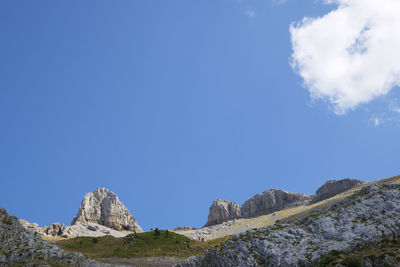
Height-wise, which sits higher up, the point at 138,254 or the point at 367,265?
the point at 138,254

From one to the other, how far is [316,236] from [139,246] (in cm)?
8439

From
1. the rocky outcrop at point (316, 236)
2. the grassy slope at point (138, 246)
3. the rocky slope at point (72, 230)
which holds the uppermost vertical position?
the rocky slope at point (72, 230)

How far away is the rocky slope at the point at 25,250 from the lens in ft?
184

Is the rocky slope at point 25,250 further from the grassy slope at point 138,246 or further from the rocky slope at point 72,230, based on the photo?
the rocky slope at point 72,230

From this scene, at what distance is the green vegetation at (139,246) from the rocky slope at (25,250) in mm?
50441

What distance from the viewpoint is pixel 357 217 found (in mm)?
56281

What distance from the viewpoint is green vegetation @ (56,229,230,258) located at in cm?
11619

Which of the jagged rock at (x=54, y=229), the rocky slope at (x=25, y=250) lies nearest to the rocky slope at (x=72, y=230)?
the jagged rock at (x=54, y=229)

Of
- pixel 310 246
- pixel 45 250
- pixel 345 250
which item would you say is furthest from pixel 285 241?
pixel 45 250

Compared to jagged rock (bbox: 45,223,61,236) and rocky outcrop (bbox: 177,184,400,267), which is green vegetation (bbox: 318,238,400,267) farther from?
jagged rock (bbox: 45,223,61,236)

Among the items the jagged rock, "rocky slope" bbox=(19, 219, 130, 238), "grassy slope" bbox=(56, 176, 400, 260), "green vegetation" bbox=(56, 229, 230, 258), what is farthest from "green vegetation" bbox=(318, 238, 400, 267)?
the jagged rock

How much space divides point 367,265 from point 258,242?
15326 mm

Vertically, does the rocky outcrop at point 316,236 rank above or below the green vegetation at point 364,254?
above

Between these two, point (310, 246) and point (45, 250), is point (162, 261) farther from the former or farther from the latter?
point (310, 246)
